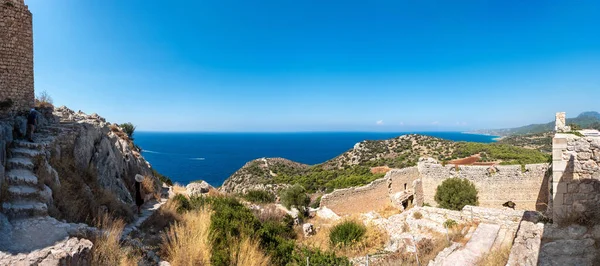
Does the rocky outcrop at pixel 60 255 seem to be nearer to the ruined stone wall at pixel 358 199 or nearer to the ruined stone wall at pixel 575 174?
the ruined stone wall at pixel 575 174

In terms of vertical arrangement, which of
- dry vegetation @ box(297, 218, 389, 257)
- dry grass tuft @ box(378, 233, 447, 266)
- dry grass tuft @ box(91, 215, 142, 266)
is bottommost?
dry vegetation @ box(297, 218, 389, 257)

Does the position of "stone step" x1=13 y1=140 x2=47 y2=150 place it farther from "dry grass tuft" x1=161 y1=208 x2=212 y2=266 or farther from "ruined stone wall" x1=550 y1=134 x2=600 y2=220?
"ruined stone wall" x1=550 y1=134 x2=600 y2=220

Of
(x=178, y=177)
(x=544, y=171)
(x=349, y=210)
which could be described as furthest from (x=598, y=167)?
(x=178, y=177)

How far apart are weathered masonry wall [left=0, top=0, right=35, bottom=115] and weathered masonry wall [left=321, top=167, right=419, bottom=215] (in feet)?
46.5

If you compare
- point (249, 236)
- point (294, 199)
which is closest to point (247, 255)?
point (249, 236)

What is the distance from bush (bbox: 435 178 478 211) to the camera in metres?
15.7

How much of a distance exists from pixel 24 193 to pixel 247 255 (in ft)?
13.4

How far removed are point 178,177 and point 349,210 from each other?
6366 centimetres

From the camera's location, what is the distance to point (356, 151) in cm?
4481

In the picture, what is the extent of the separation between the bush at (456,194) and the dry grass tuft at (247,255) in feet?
44.6

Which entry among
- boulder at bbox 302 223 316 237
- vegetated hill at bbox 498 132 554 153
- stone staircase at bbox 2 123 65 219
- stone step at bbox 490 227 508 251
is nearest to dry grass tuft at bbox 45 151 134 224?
stone staircase at bbox 2 123 65 219

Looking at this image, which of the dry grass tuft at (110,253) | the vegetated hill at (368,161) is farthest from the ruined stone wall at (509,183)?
the dry grass tuft at (110,253)

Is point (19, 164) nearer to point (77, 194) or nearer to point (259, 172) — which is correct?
point (77, 194)

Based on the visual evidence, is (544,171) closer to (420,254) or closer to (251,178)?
(420,254)
